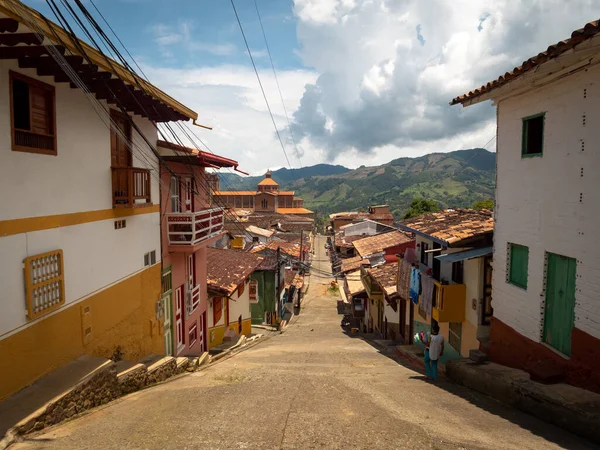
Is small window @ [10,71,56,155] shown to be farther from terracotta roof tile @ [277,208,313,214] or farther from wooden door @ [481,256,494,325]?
terracotta roof tile @ [277,208,313,214]

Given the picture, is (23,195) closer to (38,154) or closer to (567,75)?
(38,154)

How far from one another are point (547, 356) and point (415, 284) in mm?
6998

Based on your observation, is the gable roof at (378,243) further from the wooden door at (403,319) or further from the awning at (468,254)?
the awning at (468,254)

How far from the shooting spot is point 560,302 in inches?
306

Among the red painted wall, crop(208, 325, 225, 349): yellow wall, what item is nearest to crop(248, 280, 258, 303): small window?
crop(208, 325, 225, 349): yellow wall

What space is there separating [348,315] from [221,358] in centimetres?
2010

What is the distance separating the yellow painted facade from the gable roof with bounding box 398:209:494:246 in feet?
27.3

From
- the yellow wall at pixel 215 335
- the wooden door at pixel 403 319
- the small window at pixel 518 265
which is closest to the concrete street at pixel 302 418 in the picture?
the small window at pixel 518 265

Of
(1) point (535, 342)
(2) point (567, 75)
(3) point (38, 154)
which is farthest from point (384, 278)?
(3) point (38, 154)

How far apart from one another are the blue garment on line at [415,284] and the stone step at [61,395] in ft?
33.1

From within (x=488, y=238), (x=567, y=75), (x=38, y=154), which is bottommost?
(x=488, y=238)

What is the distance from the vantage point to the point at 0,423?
560 centimetres

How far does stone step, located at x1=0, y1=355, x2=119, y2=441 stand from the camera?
5.84 metres

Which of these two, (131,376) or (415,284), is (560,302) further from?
(131,376)
